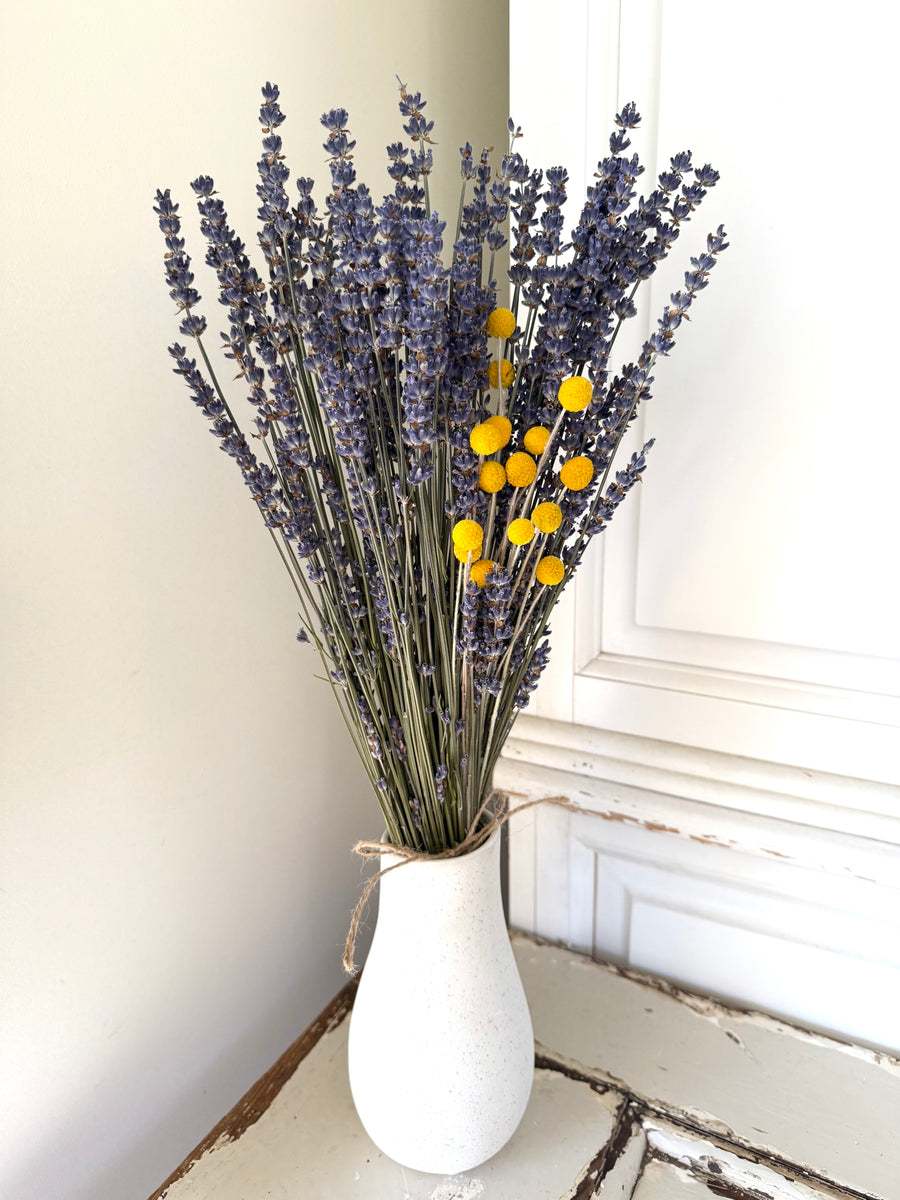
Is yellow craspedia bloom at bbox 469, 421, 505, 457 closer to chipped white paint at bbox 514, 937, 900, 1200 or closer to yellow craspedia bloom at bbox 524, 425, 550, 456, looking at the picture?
yellow craspedia bloom at bbox 524, 425, 550, 456

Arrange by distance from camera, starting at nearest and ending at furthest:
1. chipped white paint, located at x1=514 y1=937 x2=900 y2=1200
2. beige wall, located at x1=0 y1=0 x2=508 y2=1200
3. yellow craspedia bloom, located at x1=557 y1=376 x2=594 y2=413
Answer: yellow craspedia bloom, located at x1=557 y1=376 x2=594 y2=413 → beige wall, located at x1=0 y1=0 x2=508 y2=1200 → chipped white paint, located at x1=514 y1=937 x2=900 y2=1200

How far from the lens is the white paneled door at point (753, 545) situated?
628 mm

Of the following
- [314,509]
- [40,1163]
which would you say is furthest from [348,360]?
[40,1163]

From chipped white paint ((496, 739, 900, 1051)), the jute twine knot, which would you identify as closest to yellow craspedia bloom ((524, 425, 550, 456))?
the jute twine knot

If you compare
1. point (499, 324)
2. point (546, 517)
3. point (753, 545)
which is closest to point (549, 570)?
point (546, 517)

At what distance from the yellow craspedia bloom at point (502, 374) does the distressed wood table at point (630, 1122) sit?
0.60 m

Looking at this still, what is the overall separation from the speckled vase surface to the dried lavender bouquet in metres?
0.08

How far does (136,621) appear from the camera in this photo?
2.05 feet

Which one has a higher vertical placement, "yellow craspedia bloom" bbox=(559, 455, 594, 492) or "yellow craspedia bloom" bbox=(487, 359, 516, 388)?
"yellow craspedia bloom" bbox=(487, 359, 516, 388)

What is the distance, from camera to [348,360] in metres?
0.47

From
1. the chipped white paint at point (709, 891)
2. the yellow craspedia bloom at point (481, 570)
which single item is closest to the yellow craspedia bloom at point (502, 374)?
the yellow craspedia bloom at point (481, 570)

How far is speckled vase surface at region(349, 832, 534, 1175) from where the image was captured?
579 millimetres

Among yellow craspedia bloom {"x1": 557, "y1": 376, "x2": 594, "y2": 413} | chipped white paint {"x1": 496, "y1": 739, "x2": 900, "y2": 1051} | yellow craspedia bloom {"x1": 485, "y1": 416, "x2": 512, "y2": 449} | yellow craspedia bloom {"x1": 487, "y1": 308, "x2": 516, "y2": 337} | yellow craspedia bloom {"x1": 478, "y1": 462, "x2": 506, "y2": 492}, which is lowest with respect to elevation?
chipped white paint {"x1": 496, "y1": 739, "x2": 900, "y2": 1051}

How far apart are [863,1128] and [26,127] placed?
3.18 feet
